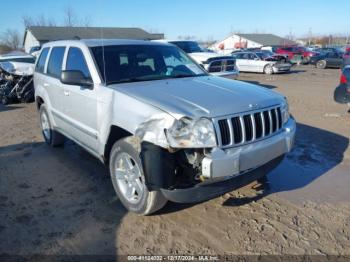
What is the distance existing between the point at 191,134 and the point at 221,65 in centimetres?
1136

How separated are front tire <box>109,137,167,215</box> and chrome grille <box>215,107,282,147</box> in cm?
87

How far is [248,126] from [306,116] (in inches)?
233

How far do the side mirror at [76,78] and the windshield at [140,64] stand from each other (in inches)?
8.0

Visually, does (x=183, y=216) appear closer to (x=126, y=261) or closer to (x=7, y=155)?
(x=126, y=261)

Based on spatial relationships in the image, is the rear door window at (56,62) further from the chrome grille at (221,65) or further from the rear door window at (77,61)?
A: the chrome grille at (221,65)

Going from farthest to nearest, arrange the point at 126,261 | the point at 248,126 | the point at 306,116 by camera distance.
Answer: the point at 306,116 < the point at 248,126 < the point at 126,261

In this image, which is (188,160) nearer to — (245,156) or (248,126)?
(245,156)

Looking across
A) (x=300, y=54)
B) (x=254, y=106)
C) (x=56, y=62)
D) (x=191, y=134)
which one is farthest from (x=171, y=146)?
(x=300, y=54)

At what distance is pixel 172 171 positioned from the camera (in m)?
3.16

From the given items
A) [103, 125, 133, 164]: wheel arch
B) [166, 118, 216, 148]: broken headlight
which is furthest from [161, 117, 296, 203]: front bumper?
[103, 125, 133, 164]: wheel arch

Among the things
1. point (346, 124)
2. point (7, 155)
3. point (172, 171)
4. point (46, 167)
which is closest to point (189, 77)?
point (172, 171)

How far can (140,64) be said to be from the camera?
4.62 m

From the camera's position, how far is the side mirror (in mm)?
4129

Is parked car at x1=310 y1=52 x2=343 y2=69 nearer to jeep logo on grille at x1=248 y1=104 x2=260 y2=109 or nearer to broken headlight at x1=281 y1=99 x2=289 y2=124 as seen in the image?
broken headlight at x1=281 y1=99 x2=289 y2=124
